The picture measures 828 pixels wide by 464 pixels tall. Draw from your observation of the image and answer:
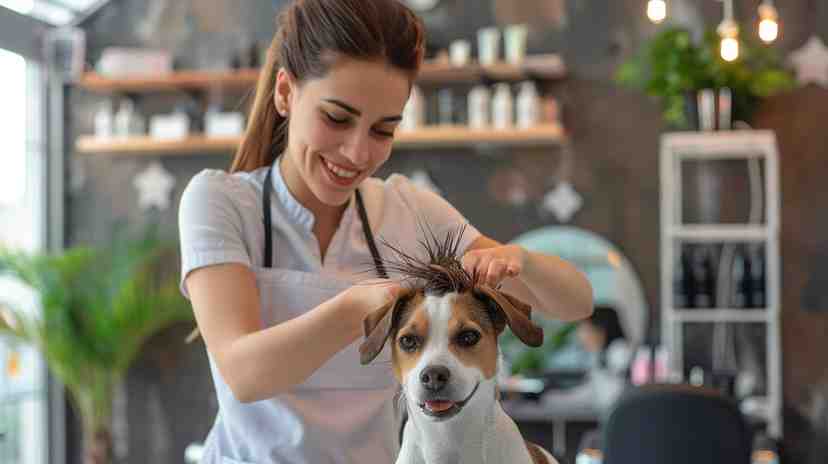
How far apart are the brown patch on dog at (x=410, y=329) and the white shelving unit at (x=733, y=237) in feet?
13.2

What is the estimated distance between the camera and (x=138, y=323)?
571 centimetres

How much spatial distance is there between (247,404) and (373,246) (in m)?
0.28

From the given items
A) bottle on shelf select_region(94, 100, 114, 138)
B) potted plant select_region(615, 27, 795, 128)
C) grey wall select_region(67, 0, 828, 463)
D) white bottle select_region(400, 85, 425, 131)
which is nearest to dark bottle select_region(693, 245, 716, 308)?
grey wall select_region(67, 0, 828, 463)

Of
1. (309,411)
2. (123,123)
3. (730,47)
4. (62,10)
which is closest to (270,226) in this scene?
(309,411)

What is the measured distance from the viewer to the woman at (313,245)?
1348 mm

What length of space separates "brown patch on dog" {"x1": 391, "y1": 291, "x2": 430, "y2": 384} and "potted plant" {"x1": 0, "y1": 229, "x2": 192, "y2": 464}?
465 cm

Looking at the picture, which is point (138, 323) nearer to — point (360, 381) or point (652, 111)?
point (652, 111)

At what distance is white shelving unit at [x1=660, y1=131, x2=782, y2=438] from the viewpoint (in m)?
5.01

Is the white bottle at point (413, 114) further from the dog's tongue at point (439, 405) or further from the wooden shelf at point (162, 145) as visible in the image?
the dog's tongue at point (439, 405)

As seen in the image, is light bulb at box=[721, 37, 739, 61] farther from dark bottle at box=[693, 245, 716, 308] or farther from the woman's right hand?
the woman's right hand

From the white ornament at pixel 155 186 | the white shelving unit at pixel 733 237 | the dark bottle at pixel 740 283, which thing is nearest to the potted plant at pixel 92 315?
the white ornament at pixel 155 186

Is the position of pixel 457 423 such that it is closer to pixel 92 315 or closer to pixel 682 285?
pixel 682 285

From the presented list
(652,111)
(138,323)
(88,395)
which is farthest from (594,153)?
(88,395)

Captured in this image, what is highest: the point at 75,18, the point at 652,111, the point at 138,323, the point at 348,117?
the point at 75,18
